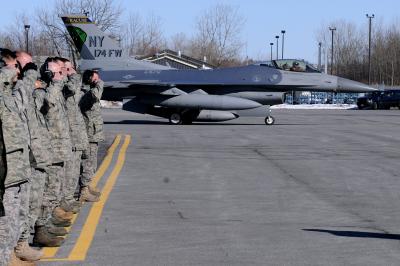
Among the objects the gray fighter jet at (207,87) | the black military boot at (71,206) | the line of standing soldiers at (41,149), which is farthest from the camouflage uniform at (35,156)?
the gray fighter jet at (207,87)

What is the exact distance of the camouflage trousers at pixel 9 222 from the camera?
19.9 ft

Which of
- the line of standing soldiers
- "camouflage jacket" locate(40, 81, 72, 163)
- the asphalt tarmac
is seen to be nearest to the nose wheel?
the asphalt tarmac

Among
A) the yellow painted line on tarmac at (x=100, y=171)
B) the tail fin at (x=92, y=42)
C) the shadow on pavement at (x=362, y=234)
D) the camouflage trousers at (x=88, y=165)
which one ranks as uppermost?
the tail fin at (x=92, y=42)

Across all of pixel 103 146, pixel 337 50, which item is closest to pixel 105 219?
pixel 103 146

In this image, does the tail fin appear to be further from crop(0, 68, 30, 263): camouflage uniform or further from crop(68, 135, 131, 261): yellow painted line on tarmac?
crop(0, 68, 30, 263): camouflage uniform

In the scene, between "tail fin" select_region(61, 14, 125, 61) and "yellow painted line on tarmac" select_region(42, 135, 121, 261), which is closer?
"yellow painted line on tarmac" select_region(42, 135, 121, 261)

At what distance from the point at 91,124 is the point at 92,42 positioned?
23.0m

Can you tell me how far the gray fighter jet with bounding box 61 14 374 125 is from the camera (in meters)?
31.4

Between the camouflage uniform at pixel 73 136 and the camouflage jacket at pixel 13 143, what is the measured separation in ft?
11.5

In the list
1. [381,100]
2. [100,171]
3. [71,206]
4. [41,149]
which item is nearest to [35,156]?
[41,149]

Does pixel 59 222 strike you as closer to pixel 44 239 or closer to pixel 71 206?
pixel 71 206

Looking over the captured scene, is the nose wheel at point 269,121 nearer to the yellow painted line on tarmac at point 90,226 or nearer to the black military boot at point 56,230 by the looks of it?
the yellow painted line on tarmac at point 90,226

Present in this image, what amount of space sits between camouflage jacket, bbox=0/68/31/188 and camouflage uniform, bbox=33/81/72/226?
2297mm

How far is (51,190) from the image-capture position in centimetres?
877
